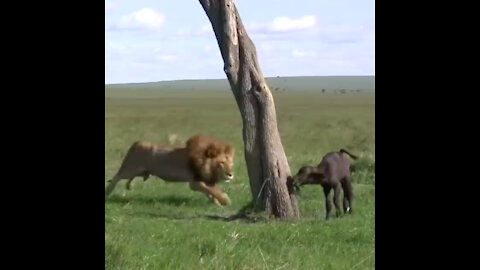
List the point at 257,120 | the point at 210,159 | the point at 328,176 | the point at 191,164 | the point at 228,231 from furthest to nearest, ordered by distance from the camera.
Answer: the point at 191,164
the point at 210,159
the point at 257,120
the point at 328,176
the point at 228,231

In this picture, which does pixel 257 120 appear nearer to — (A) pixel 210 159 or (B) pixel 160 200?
(A) pixel 210 159

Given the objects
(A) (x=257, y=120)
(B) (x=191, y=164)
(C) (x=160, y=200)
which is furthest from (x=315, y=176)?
(C) (x=160, y=200)

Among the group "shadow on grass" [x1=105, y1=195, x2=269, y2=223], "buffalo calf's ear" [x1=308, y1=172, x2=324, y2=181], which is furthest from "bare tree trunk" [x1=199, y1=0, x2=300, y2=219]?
"buffalo calf's ear" [x1=308, y1=172, x2=324, y2=181]

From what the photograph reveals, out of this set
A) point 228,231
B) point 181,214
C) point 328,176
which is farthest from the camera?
point 181,214

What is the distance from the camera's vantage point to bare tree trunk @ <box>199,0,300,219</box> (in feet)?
22.9

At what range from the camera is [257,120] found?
23.3 ft

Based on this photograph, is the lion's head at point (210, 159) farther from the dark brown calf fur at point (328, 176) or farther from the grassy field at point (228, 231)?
the dark brown calf fur at point (328, 176)

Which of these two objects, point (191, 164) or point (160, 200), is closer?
point (191, 164)

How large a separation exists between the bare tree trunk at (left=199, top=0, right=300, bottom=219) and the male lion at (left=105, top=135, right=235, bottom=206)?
0.67 meters

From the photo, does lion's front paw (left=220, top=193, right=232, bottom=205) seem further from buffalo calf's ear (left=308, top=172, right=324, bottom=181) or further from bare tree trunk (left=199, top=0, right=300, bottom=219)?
buffalo calf's ear (left=308, top=172, right=324, bottom=181)

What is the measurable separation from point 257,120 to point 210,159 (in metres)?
0.95
